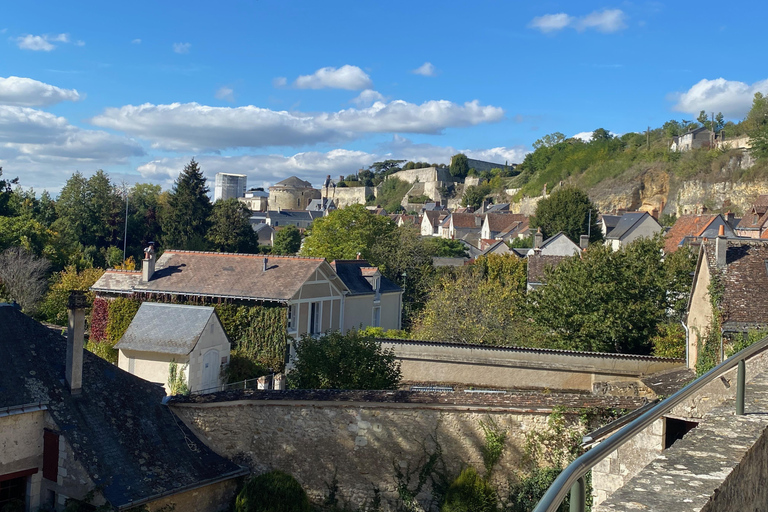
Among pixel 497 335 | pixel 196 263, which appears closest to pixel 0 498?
pixel 196 263

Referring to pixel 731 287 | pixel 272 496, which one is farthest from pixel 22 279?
pixel 731 287

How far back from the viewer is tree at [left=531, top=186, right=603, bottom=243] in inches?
2355

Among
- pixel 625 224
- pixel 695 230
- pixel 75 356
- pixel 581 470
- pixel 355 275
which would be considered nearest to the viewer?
pixel 581 470

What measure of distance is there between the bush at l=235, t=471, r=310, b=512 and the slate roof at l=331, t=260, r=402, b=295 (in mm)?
18148

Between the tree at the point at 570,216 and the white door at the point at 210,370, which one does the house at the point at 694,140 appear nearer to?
the tree at the point at 570,216

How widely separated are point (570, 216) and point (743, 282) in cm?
4239

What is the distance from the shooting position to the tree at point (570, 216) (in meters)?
59.8

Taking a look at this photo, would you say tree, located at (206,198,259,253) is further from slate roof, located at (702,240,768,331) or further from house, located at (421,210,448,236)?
slate roof, located at (702,240,768,331)

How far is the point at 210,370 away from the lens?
24.8 meters

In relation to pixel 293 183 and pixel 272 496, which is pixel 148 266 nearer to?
pixel 272 496

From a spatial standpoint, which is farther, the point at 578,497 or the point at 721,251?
the point at 721,251

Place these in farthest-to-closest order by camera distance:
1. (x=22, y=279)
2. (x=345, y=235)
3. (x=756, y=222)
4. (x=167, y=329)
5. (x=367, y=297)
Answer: (x=345, y=235), (x=756, y=222), (x=22, y=279), (x=367, y=297), (x=167, y=329)

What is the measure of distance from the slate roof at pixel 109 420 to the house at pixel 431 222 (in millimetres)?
81697

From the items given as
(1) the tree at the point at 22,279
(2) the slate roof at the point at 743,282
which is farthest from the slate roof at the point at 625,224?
(1) the tree at the point at 22,279
